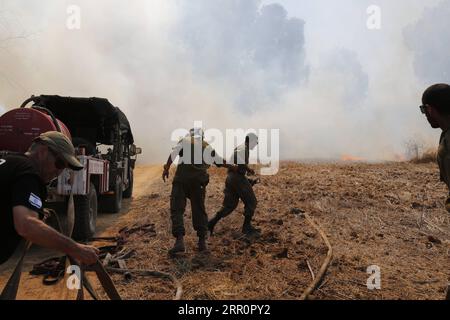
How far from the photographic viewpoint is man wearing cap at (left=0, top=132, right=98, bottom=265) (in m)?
2.10

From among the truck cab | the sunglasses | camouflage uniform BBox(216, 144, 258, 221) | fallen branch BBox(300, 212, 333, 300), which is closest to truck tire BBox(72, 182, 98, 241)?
the truck cab

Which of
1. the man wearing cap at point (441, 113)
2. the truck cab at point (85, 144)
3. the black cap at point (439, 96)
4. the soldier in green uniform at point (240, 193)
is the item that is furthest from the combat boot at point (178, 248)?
the black cap at point (439, 96)

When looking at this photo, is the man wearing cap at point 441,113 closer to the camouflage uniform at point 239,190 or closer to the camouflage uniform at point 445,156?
the camouflage uniform at point 445,156

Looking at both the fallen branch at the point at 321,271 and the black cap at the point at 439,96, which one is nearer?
the black cap at the point at 439,96

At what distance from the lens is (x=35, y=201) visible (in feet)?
7.23

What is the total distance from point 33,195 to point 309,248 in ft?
14.7

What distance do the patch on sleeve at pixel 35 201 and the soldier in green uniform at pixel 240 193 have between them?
4785 mm

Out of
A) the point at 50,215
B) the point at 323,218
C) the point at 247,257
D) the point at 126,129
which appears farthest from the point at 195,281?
the point at 126,129

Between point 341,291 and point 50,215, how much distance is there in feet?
10.1

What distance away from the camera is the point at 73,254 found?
7.36ft

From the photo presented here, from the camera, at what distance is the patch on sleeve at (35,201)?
2174 mm
